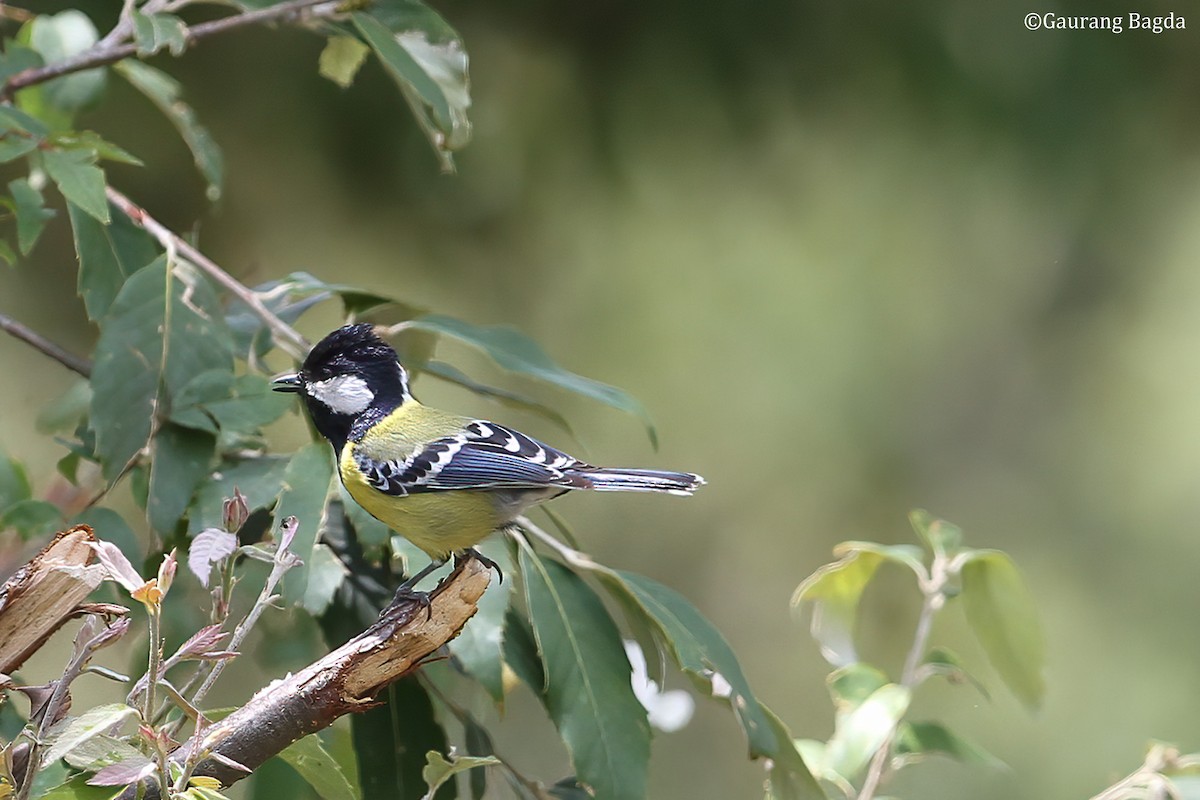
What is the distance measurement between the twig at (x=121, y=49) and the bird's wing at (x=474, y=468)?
22.6 inches

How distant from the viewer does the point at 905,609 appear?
347cm

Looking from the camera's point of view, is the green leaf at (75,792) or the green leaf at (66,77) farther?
the green leaf at (66,77)

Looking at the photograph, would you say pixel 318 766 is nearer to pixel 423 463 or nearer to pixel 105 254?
pixel 423 463

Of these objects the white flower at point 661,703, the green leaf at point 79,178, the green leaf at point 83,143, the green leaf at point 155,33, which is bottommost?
the white flower at point 661,703

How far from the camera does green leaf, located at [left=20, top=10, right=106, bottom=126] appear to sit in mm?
1655

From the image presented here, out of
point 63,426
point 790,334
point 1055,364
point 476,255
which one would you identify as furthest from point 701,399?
point 63,426

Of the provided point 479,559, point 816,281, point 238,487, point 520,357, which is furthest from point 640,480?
point 816,281

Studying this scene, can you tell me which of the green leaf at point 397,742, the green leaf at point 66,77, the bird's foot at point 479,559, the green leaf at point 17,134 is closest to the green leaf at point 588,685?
the bird's foot at point 479,559

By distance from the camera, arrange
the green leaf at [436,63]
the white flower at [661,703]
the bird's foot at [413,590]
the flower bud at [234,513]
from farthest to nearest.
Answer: the white flower at [661,703]
the green leaf at [436,63]
the bird's foot at [413,590]
the flower bud at [234,513]

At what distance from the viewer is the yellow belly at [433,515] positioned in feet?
3.98

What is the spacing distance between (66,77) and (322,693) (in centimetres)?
115

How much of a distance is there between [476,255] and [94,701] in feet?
4.56

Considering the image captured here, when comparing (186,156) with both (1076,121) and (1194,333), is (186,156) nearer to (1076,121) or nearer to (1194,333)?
(1076,121)

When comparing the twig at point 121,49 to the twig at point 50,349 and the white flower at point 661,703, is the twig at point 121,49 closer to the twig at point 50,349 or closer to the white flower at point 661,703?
the twig at point 50,349
